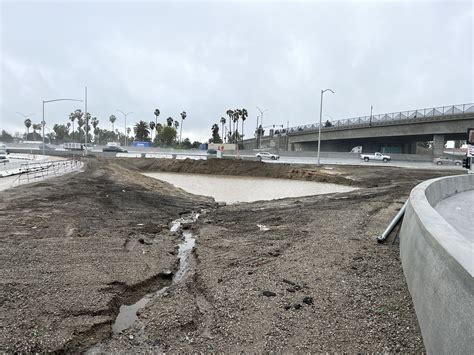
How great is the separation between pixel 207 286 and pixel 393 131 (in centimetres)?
6792

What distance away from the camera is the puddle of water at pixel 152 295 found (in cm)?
632

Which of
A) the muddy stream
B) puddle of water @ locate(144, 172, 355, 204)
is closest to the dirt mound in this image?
puddle of water @ locate(144, 172, 355, 204)

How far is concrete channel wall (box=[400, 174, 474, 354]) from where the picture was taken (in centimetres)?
360

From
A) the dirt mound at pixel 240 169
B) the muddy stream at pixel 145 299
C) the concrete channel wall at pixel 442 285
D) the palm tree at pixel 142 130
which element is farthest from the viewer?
the palm tree at pixel 142 130

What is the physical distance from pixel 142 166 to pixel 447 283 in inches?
2554

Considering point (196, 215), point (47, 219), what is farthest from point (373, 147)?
point (47, 219)

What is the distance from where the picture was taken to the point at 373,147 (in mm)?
98125

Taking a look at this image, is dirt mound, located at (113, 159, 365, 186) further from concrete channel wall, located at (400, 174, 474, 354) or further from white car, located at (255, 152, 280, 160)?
concrete channel wall, located at (400, 174, 474, 354)

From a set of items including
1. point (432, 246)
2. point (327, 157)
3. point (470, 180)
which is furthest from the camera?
point (327, 157)

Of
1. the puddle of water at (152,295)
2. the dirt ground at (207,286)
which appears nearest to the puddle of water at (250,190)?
the puddle of water at (152,295)

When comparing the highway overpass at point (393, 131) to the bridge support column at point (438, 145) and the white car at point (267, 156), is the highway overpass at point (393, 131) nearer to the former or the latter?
the bridge support column at point (438, 145)

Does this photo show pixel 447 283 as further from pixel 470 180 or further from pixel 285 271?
pixel 470 180

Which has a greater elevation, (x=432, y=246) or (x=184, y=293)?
(x=432, y=246)

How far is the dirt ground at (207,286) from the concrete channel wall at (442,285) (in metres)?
0.53
